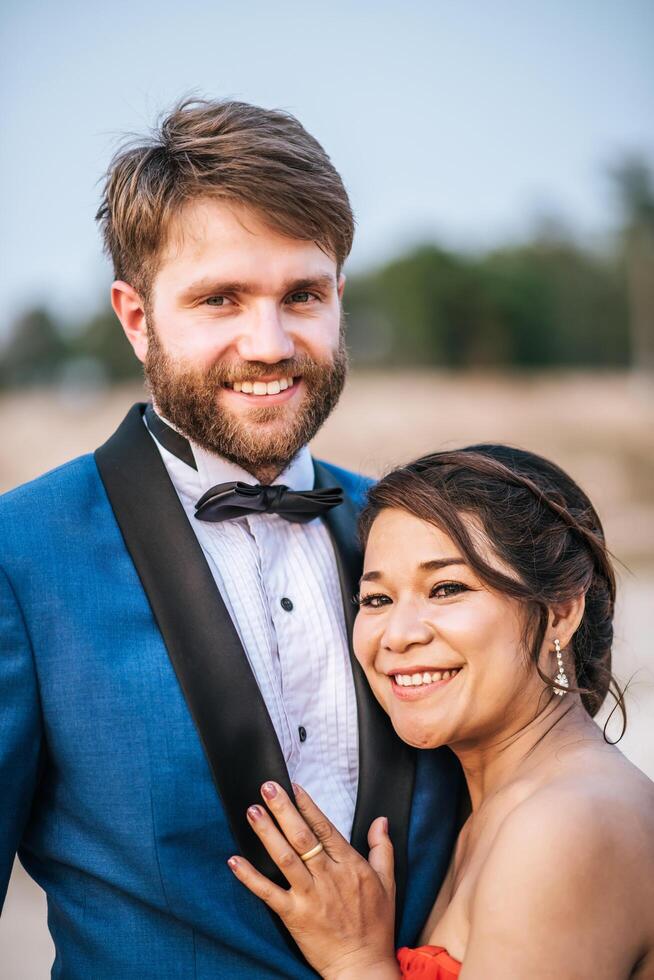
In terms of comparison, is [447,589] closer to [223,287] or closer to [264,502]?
[264,502]

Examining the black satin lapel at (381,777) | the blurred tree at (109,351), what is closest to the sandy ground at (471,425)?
the blurred tree at (109,351)

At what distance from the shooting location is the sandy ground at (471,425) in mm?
23125

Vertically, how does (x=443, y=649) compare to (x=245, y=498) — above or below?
below

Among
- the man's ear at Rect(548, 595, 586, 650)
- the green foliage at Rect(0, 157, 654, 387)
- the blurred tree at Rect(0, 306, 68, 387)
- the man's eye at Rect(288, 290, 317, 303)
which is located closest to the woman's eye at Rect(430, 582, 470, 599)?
the man's ear at Rect(548, 595, 586, 650)

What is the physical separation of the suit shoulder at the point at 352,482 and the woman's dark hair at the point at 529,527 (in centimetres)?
31

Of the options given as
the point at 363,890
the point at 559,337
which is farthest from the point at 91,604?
the point at 559,337

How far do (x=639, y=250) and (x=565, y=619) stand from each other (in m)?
34.5

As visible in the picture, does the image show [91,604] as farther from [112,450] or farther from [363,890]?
[363,890]

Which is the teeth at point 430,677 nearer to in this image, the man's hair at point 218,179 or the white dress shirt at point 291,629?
the white dress shirt at point 291,629

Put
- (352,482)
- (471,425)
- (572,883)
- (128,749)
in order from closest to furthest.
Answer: (572,883) < (128,749) < (352,482) < (471,425)

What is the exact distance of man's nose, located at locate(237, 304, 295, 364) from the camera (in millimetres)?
2395

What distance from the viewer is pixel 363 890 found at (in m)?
2.22

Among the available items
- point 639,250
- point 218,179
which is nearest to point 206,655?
point 218,179

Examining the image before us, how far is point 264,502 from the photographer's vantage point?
8.23 ft
